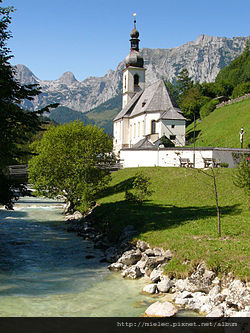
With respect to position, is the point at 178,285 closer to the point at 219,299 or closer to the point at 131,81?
the point at 219,299

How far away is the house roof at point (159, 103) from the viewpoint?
6248cm

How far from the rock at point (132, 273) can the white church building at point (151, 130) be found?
1513cm

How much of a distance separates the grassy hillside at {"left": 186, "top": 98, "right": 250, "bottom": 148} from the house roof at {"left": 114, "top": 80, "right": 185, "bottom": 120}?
660cm

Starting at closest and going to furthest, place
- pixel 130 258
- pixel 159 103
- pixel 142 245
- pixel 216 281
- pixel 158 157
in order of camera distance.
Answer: pixel 216 281, pixel 130 258, pixel 142 245, pixel 158 157, pixel 159 103

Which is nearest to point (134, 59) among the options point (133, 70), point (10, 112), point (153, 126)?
point (133, 70)

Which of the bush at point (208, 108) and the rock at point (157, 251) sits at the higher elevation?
the bush at point (208, 108)

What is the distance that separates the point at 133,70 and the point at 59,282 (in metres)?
75.4

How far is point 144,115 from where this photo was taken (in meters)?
67.8

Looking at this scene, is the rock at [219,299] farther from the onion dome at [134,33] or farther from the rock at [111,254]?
the onion dome at [134,33]

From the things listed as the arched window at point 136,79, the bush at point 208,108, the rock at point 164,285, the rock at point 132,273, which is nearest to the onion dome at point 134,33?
the arched window at point 136,79

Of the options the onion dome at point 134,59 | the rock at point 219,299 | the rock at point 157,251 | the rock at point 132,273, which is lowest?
the rock at point 132,273

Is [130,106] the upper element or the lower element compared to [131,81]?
lower
